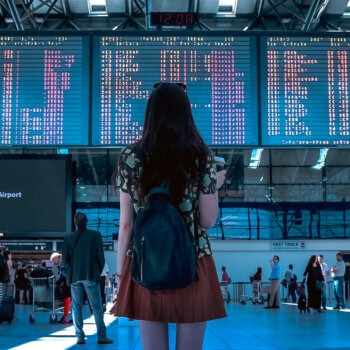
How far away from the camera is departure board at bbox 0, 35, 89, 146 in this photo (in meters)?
8.59

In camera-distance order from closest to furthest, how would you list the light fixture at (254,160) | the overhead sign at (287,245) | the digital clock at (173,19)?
the digital clock at (173,19) < the overhead sign at (287,245) < the light fixture at (254,160)

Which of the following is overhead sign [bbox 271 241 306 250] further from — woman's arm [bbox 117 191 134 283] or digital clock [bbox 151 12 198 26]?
woman's arm [bbox 117 191 134 283]

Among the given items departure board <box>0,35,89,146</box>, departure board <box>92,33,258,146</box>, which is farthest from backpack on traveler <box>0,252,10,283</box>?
departure board <box>92,33,258,146</box>

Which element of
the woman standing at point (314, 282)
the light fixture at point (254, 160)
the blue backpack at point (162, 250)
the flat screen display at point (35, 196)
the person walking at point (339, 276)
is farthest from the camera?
the light fixture at point (254, 160)

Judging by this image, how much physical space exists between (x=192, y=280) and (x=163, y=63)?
24.5 feet

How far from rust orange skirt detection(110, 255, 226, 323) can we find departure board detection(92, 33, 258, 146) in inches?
269

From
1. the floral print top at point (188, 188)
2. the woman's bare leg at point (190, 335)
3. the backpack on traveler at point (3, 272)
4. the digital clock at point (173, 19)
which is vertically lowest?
the backpack on traveler at point (3, 272)

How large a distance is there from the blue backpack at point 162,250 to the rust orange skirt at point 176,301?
72mm

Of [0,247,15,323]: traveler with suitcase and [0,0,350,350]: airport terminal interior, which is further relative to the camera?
[0,247,15,323]: traveler with suitcase

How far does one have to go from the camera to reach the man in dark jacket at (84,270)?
6.41 meters

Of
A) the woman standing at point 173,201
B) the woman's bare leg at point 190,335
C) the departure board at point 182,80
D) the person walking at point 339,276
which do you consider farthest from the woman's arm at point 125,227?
the person walking at point 339,276

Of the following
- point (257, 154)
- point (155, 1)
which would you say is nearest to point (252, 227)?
point (257, 154)

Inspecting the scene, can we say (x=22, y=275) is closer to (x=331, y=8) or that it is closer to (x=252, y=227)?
(x=252, y=227)

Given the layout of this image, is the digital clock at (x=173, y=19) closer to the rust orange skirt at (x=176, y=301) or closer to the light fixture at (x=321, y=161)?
the rust orange skirt at (x=176, y=301)
